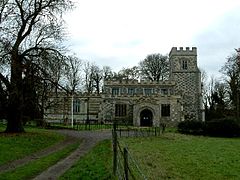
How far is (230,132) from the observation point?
1489 inches

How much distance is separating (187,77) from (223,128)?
97.9 ft

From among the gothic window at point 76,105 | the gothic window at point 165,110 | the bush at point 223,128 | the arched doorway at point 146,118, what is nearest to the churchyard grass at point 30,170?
the bush at point 223,128

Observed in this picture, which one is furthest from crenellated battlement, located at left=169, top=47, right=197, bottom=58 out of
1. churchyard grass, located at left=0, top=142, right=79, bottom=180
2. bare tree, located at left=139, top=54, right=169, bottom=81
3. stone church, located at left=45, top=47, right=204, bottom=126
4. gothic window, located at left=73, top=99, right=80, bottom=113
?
churchyard grass, located at left=0, top=142, right=79, bottom=180

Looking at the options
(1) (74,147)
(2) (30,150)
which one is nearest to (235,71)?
(1) (74,147)

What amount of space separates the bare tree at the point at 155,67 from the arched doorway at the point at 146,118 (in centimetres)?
1855

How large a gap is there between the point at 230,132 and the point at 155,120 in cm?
1990

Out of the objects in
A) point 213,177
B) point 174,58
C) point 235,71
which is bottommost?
point 213,177

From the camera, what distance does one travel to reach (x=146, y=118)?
58.3 meters

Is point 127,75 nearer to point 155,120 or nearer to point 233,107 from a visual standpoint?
point 155,120

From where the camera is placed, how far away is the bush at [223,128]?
37344mm

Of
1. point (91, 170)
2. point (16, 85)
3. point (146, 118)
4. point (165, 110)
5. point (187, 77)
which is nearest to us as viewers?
point (91, 170)

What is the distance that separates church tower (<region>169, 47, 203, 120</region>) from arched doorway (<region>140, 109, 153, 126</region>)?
9758 millimetres

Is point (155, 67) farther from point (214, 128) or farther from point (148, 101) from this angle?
point (214, 128)

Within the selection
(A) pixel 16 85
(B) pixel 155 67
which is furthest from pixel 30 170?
(B) pixel 155 67
